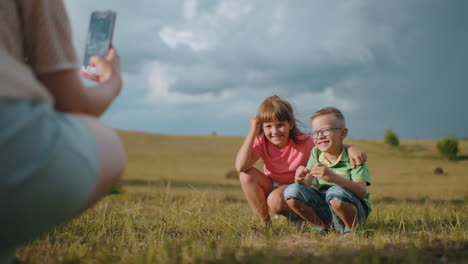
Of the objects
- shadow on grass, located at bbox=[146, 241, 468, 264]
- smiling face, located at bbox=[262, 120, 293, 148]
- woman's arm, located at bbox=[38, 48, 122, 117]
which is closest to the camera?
woman's arm, located at bbox=[38, 48, 122, 117]

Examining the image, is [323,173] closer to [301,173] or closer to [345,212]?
[301,173]

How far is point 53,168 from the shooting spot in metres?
1.32

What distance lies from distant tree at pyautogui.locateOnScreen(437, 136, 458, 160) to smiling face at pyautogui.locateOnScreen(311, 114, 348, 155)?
41687 mm

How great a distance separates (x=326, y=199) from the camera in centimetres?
297

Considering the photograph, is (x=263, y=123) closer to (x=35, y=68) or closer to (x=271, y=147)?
(x=271, y=147)

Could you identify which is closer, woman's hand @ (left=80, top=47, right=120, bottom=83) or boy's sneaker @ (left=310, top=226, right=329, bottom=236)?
woman's hand @ (left=80, top=47, right=120, bottom=83)

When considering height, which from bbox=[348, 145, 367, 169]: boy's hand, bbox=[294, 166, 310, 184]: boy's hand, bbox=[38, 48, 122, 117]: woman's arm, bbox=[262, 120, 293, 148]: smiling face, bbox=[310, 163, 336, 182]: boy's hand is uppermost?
bbox=[38, 48, 122, 117]: woman's arm

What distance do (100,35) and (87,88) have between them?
0.52 metres

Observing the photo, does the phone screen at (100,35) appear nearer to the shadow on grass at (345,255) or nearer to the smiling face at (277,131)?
the shadow on grass at (345,255)

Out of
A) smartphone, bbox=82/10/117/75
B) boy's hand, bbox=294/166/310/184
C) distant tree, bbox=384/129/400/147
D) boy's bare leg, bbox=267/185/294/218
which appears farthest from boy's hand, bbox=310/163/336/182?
distant tree, bbox=384/129/400/147

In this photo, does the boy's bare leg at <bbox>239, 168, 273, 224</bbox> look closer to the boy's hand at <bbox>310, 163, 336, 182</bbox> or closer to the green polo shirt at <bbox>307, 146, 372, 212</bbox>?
the green polo shirt at <bbox>307, 146, 372, 212</bbox>

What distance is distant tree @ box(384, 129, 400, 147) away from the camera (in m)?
46.4

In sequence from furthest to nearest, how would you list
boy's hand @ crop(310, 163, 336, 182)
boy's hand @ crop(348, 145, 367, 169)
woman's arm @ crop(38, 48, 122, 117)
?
boy's hand @ crop(348, 145, 367, 169), boy's hand @ crop(310, 163, 336, 182), woman's arm @ crop(38, 48, 122, 117)

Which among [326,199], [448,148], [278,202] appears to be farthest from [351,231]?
[448,148]
